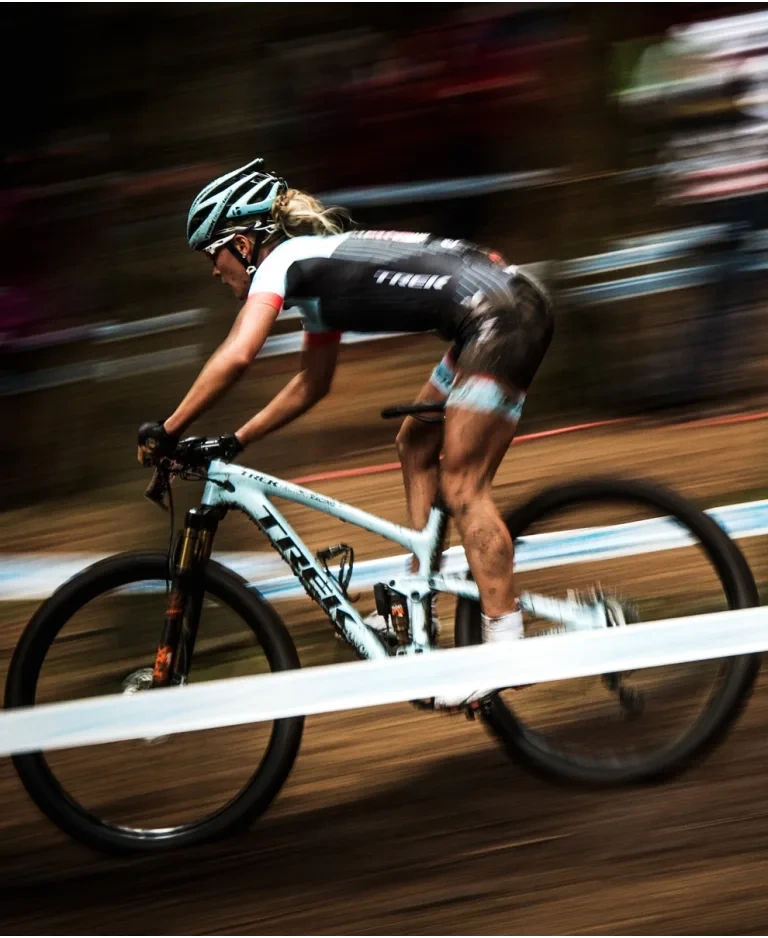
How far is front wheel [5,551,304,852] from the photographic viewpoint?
362 cm

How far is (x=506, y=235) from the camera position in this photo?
8.66m

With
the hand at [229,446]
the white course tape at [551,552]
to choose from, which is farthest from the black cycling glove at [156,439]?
the white course tape at [551,552]

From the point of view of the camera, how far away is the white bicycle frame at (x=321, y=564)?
12.2ft

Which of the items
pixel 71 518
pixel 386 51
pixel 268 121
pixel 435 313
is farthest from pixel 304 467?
pixel 435 313

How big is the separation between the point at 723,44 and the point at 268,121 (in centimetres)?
261

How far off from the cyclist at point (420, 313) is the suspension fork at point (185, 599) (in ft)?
0.75

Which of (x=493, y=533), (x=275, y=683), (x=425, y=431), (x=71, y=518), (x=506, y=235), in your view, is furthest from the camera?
(x=506, y=235)

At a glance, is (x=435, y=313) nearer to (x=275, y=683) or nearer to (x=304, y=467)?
(x=275, y=683)

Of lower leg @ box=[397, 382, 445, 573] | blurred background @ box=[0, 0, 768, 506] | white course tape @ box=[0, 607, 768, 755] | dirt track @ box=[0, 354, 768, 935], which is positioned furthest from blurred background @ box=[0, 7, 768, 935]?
white course tape @ box=[0, 607, 768, 755]

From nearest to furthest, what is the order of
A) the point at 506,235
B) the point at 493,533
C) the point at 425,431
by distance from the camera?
the point at 493,533
the point at 425,431
the point at 506,235

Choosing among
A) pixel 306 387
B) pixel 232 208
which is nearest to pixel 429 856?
pixel 306 387

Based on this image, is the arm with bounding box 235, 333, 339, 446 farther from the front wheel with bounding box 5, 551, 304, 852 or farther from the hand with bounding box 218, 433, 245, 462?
the front wheel with bounding box 5, 551, 304, 852

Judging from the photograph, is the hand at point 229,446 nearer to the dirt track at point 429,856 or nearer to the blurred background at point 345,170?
the dirt track at point 429,856

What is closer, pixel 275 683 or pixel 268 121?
pixel 275 683
